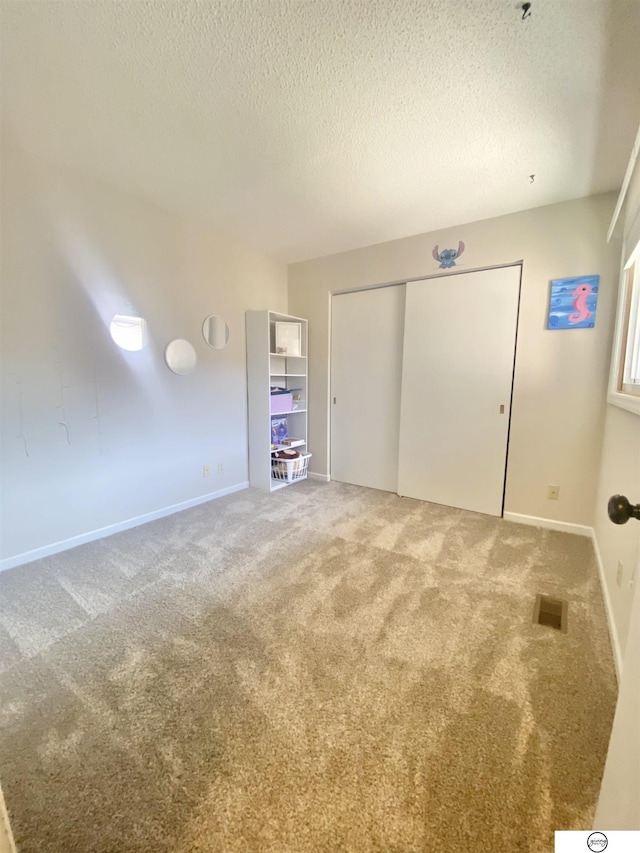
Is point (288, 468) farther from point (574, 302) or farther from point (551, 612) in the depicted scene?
point (574, 302)

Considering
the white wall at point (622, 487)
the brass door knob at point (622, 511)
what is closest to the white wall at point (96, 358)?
the brass door knob at point (622, 511)

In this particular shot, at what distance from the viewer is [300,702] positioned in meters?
1.22

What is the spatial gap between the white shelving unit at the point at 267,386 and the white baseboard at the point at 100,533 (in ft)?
1.54

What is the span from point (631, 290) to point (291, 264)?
3033 mm

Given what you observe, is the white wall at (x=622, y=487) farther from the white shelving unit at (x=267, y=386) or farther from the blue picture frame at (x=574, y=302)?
the white shelving unit at (x=267, y=386)

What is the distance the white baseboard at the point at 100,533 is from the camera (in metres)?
2.13

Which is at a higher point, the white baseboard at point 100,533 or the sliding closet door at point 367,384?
the sliding closet door at point 367,384

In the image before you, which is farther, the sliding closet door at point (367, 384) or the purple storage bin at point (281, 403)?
the purple storage bin at point (281, 403)

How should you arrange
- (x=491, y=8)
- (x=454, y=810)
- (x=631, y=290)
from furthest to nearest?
(x=631, y=290) → (x=491, y=8) → (x=454, y=810)

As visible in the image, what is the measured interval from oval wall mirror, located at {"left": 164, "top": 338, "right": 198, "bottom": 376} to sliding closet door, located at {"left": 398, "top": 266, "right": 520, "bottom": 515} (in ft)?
6.47

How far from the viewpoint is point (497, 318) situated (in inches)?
108

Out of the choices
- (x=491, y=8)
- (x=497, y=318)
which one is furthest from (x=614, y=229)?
(x=491, y=8)

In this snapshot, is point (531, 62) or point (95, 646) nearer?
point (531, 62)

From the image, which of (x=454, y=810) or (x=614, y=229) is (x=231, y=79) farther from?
(x=454, y=810)
